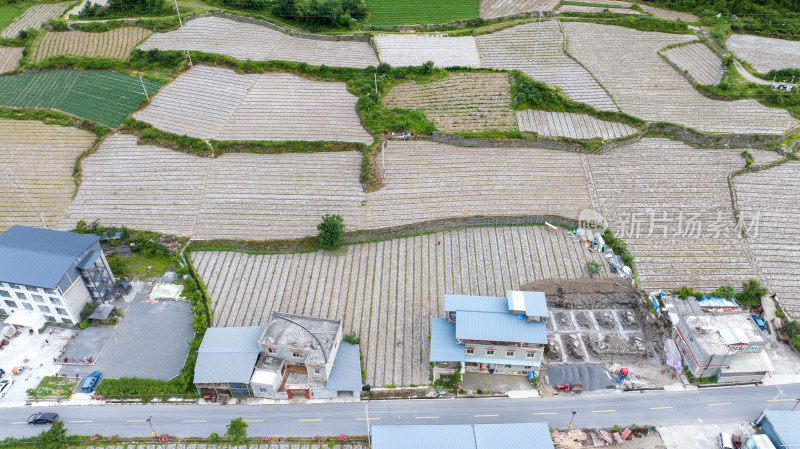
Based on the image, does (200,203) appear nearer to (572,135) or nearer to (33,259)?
(33,259)

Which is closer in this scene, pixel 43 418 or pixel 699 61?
pixel 43 418

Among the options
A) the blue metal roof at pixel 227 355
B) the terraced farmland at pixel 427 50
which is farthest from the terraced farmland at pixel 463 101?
the blue metal roof at pixel 227 355

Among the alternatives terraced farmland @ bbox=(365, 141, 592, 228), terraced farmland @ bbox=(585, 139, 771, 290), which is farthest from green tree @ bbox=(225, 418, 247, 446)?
terraced farmland @ bbox=(585, 139, 771, 290)

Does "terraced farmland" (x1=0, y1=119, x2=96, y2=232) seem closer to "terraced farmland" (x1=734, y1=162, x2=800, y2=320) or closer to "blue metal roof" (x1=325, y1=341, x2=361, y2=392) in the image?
"blue metal roof" (x1=325, y1=341, x2=361, y2=392)

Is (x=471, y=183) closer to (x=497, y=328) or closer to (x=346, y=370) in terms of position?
(x=497, y=328)

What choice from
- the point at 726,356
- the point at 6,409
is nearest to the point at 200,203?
the point at 6,409

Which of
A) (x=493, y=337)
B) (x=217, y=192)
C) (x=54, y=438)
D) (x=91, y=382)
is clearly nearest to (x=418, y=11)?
(x=217, y=192)
